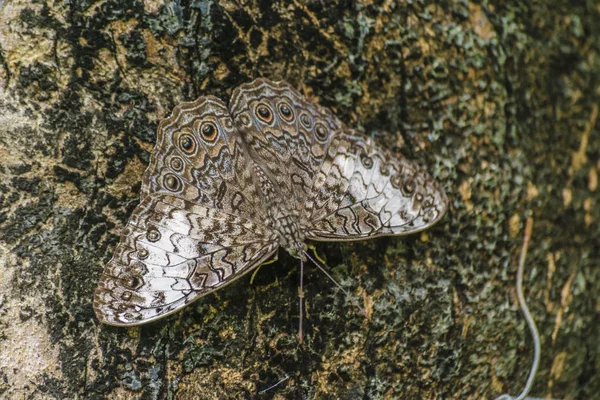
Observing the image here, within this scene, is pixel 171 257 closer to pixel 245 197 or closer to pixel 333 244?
pixel 245 197

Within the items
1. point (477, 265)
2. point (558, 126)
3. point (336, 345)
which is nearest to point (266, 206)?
point (336, 345)

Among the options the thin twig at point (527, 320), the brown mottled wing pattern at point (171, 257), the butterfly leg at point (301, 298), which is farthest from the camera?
the thin twig at point (527, 320)

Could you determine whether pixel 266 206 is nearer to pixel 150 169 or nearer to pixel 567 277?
pixel 150 169

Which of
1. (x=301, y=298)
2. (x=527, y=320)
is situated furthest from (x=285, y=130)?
(x=527, y=320)

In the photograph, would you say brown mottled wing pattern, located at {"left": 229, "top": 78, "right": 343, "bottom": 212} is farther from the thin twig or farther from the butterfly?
the thin twig

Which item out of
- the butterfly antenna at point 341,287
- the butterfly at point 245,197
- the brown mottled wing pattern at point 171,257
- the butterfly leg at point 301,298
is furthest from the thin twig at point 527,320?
the brown mottled wing pattern at point 171,257

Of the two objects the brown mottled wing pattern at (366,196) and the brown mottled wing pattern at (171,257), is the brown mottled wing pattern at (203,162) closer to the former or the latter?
the brown mottled wing pattern at (171,257)
